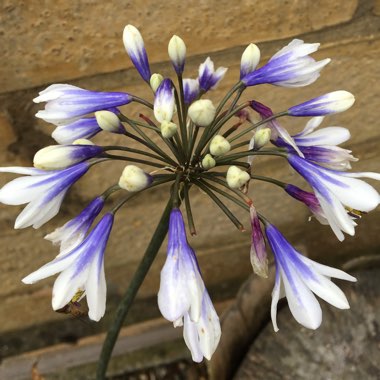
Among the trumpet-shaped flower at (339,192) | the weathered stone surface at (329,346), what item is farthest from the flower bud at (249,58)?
the weathered stone surface at (329,346)

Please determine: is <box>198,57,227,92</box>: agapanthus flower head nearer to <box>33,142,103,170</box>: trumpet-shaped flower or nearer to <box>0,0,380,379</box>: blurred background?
<box>33,142,103,170</box>: trumpet-shaped flower

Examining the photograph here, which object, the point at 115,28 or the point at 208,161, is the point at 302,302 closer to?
the point at 208,161

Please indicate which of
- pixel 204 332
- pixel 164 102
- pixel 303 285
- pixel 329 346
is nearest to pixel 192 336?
pixel 204 332

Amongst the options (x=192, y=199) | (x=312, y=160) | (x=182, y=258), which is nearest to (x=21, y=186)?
(x=182, y=258)

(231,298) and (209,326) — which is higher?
(209,326)

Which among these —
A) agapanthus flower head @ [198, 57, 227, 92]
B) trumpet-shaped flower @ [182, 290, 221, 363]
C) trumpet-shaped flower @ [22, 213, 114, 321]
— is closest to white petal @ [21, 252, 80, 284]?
trumpet-shaped flower @ [22, 213, 114, 321]

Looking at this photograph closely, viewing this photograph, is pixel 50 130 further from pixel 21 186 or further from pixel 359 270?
pixel 359 270

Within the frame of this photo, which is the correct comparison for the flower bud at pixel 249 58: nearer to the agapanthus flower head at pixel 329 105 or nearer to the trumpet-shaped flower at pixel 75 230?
the agapanthus flower head at pixel 329 105
